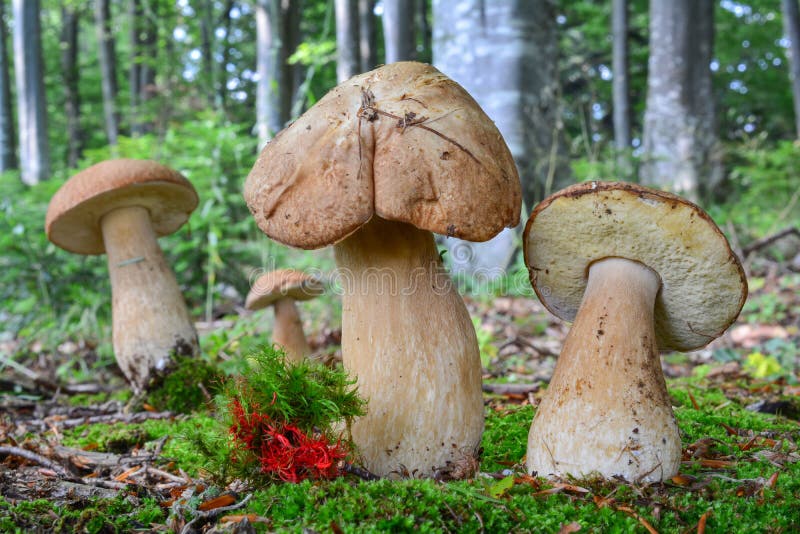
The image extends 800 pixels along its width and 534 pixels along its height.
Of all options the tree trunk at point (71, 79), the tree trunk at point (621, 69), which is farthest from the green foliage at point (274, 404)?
the tree trunk at point (71, 79)

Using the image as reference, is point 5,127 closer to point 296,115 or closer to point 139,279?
point 296,115

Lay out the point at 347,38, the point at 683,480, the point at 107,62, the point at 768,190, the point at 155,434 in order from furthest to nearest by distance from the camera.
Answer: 1. the point at 107,62
2. the point at 768,190
3. the point at 347,38
4. the point at 155,434
5. the point at 683,480

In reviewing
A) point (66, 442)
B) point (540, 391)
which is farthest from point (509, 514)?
point (66, 442)

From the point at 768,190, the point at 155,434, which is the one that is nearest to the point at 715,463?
the point at 155,434

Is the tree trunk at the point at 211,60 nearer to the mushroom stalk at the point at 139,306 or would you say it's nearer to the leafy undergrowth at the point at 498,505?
the mushroom stalk at the point at 139,306

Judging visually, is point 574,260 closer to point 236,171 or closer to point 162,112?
point 236,171

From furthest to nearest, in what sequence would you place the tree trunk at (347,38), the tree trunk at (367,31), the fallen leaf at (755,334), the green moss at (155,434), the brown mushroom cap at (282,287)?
the tree trunk at (367,31), the tree trunk at (347,38), the fallen leaf at (755,334), the brown mushroom cap at (282,287), the green moss at (155,434)

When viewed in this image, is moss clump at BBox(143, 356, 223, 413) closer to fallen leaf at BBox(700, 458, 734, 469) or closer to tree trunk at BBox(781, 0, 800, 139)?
fallen leaf at BBox(700, 458, 734, 469)
